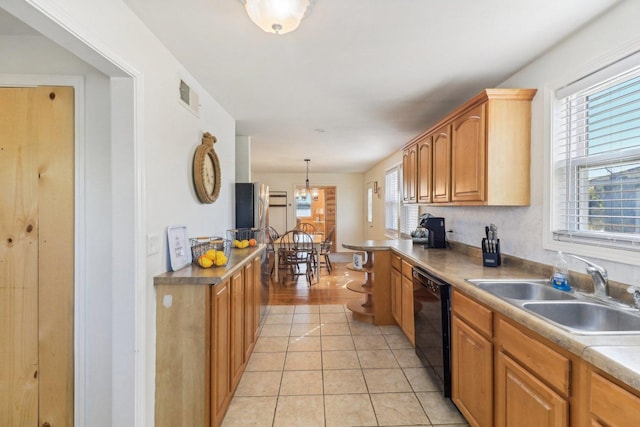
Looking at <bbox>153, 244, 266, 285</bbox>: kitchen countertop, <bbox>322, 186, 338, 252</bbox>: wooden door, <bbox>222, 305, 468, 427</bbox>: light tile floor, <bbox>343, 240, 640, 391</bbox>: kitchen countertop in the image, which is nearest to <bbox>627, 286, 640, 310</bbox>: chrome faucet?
<bbox>343, 240, 640, 391</bbox>: kitchen countertop

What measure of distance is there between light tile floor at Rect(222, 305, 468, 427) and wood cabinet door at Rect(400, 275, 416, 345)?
Result: 0.16 metres

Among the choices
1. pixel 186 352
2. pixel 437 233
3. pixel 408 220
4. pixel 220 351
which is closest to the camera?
pixel 186 352

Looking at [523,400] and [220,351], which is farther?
[220,351]

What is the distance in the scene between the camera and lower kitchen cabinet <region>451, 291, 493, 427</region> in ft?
5.04


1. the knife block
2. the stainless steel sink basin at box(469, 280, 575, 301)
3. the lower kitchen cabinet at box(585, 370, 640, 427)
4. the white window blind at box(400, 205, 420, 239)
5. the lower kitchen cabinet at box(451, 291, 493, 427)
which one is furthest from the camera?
the white window blind at box(400, 205, 420, 239)

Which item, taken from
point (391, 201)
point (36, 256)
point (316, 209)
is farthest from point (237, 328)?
point (316, 209)

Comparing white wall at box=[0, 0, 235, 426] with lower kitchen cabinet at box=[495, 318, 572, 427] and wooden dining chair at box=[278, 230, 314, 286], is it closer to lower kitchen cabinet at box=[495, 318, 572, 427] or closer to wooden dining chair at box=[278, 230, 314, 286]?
lower kitchen cabinet at box=[495, 318, 572, 427]

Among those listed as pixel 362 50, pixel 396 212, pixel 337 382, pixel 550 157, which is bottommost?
pixel 337 382

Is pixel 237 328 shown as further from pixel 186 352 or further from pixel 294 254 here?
pixel 294 254

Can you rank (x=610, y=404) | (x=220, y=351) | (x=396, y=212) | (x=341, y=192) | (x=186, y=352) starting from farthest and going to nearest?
(x=341, y=192) → (x=396, y=212) → (x=220, y=351) → (x=186, y=352) → (x=610, y=404)

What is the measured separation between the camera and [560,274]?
171 centimetres

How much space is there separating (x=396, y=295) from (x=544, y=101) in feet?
7.05

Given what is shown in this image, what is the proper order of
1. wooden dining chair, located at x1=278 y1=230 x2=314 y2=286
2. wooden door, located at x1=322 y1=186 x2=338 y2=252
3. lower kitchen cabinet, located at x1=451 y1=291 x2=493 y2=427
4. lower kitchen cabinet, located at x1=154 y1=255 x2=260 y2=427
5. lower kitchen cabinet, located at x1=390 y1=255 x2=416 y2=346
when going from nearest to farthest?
1. lower kitchen cabinet, located at x1=451 y1=291 x2=493 y2=427
2. lower kitchen cabinet, located at x1=154 y1=255 x2=260 y2=427
3. lower kitchen cabinet, located at x1=390 y1=255 x2=416 y2=346
4. wooden dining chair, located at x1=278 y1=230 x2=314 y2=286
5. wooden door, located at x1=322 y1=186 x2=338 y2=252

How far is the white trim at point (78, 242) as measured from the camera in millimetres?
1557
